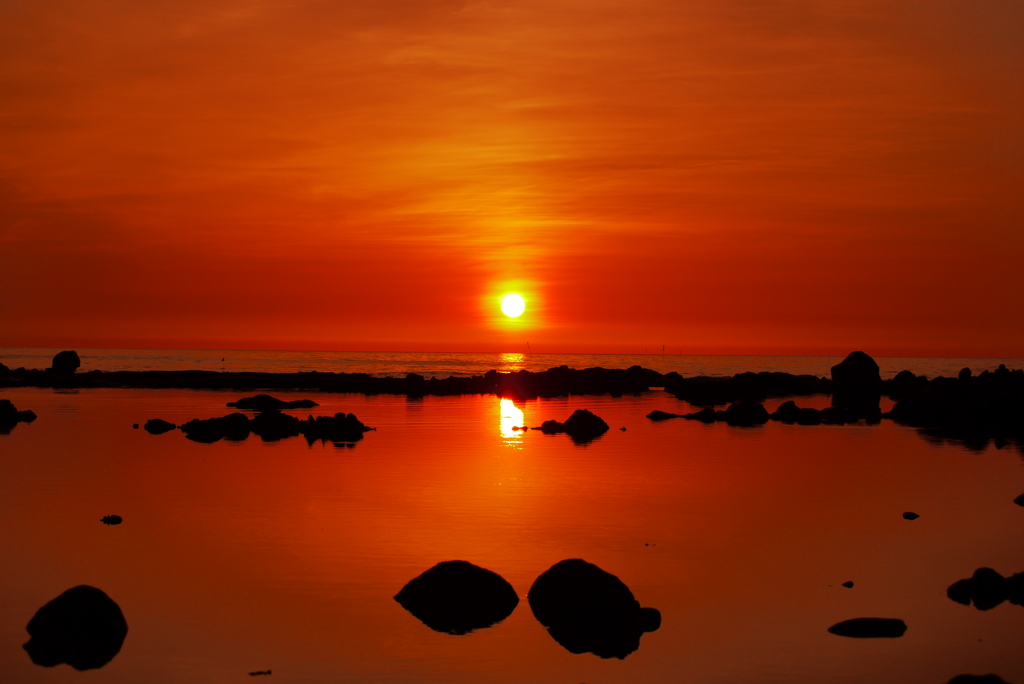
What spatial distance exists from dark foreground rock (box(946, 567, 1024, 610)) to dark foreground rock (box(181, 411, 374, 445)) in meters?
31.2

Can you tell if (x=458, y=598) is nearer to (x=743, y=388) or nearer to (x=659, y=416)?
(x=659, y=416)

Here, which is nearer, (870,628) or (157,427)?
(870,628)

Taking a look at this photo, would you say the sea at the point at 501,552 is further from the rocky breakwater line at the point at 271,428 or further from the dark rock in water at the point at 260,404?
the dark rock in water at the point at 260,404

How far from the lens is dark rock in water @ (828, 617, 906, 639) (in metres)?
15.0

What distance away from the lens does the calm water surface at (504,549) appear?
45.9 ft

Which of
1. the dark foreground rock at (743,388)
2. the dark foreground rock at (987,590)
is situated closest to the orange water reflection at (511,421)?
the dark foreground rock at (743,388)

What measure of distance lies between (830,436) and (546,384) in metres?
55.2

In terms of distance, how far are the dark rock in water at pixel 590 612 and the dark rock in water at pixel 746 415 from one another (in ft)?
139

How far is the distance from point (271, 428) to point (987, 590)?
3771 cm

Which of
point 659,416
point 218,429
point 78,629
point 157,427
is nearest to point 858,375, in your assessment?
point 659,416

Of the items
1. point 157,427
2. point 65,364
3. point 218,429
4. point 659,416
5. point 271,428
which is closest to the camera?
point 218,429

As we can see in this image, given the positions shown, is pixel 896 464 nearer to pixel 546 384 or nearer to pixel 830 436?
pixel 830 436

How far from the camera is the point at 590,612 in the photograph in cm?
1521

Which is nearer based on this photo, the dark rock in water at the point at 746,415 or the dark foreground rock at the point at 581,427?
the dark foreground rock at the point at 581,427
